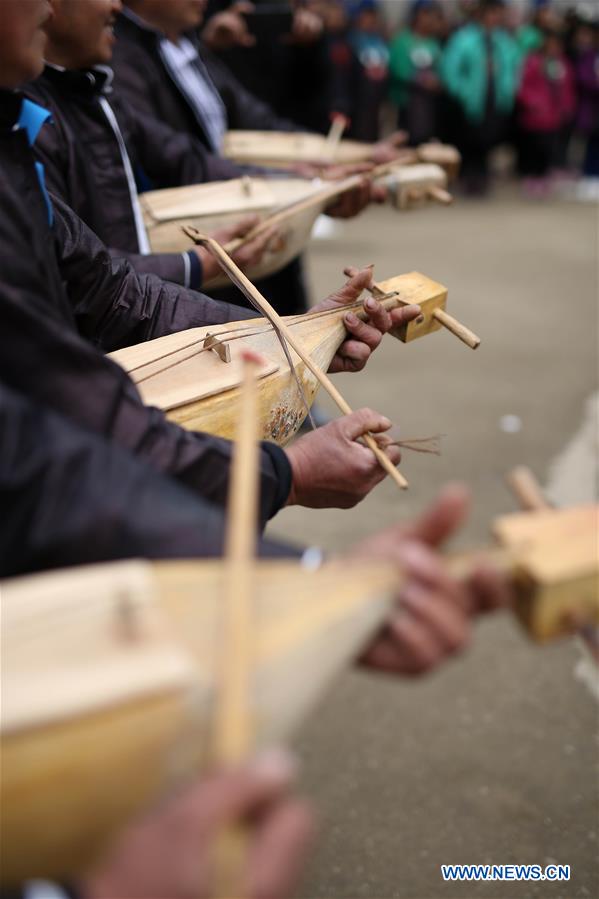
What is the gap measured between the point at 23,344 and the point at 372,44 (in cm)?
728

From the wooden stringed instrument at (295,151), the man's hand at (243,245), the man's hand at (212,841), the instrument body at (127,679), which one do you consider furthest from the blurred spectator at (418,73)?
the man's hand at (212,841)

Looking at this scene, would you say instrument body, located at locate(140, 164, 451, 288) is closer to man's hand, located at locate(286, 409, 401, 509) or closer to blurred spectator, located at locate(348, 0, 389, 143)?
man's hand, located at locate(286, 409, 401, 509)

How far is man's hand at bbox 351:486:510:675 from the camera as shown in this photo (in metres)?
0.73

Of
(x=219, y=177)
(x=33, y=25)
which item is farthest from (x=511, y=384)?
(x=33, y=25)

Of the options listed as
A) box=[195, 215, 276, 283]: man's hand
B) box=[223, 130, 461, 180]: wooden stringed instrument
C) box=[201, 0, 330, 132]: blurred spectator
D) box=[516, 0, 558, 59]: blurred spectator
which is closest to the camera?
box=[195, 215, 276, 283]: man's hand

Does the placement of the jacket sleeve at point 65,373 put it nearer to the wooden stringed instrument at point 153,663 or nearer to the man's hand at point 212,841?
the wooden stringed instrument at point 153,663

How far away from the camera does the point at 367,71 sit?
695 cm

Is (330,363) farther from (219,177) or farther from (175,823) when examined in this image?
(219,177)

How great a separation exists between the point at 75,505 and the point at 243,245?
4.47ft

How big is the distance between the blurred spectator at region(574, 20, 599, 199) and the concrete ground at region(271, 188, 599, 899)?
4.64 m

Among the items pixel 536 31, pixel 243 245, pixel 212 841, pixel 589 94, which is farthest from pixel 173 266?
pixel 536 31

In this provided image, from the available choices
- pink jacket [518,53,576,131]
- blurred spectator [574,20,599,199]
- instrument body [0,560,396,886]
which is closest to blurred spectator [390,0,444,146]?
pink jacket [518,53,576,131]

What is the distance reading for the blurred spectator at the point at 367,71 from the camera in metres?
6.94

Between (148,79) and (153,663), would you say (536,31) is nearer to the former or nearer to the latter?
(148,79)
